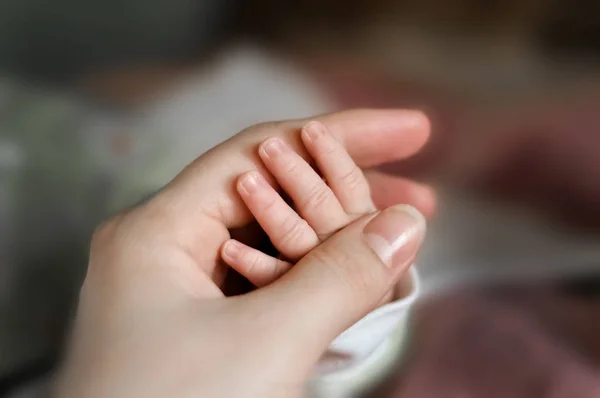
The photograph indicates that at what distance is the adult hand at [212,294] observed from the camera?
0.35 meters

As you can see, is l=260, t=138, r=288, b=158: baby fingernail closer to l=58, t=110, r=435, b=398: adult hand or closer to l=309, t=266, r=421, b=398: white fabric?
l=58, t=110, r=435, b=398: adult hand

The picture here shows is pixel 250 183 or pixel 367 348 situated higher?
pixel 250 183

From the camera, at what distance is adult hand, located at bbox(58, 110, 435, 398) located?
35 cm

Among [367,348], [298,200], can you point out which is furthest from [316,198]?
[367,348]

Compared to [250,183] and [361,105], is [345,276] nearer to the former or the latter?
[250,183]

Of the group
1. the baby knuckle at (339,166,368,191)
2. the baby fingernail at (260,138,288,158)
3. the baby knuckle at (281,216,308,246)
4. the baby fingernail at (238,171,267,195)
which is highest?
the baby fingernail at (260,138,288,158)

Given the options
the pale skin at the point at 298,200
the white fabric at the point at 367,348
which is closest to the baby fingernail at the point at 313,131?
the pale skin at the point at 298,200

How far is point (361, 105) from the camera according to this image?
1.79 feet

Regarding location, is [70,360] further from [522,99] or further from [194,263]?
[522,99]

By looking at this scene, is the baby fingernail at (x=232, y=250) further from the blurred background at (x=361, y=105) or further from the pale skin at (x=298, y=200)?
the blurred background at (x=361, y=105)

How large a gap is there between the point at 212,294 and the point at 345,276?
0.26 feet

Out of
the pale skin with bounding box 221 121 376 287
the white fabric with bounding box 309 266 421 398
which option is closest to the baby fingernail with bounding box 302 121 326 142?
the pale skin with bounding box 221 121 376 287

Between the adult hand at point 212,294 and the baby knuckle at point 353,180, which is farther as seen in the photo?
the baby knuckle at point 353,180

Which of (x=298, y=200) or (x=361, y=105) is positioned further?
(x=361, y=105)
